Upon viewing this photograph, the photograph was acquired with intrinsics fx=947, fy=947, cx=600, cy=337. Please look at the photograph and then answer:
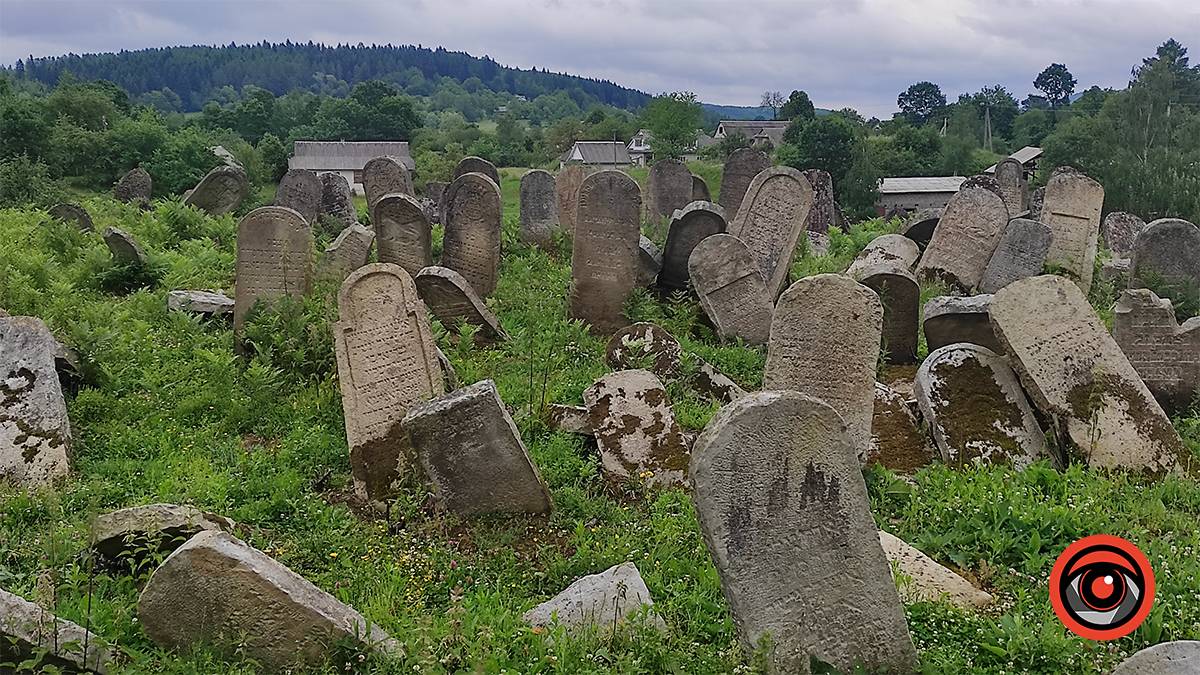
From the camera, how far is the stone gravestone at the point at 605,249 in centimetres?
1060

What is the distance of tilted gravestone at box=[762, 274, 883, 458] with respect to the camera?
6809mm

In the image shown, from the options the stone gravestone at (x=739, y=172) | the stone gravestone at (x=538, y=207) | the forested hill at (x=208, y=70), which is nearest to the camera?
the stone gravestone at (x=538, y=207)

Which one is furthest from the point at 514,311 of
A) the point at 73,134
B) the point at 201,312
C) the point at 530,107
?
the point at 530,107

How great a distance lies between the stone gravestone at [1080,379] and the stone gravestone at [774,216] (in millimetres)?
4505

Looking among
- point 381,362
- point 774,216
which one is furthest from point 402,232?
point 774,216

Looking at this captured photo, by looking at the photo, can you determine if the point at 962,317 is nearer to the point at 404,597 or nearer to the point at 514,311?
the point at 514,311

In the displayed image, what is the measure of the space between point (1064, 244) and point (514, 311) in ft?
26.4

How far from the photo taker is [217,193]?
62.4 feet

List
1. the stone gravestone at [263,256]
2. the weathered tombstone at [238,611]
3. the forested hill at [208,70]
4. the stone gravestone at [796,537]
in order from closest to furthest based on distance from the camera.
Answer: the stone gravestone at [796,537] < the weathered tombstone at [238,611] < the stone gravestone at [263,256] < the forested hill at [208,70]

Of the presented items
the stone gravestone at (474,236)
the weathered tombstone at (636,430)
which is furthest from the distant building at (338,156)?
the weathered tombstone at (636,430)

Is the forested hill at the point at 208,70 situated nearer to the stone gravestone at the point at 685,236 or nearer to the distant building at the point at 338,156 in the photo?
the distant building at the point at 338,156

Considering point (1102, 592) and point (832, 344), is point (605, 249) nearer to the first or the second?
point (832, 344)

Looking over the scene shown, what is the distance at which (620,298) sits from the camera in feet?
35.6

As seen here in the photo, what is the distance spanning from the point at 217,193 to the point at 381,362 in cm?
1335
